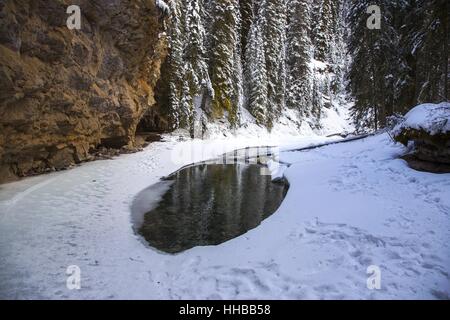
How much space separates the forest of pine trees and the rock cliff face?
19.8ft

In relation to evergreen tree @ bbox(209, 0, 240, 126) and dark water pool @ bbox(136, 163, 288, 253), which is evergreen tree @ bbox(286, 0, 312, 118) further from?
dark water pool @ bbox(136, 163, 288, 253)

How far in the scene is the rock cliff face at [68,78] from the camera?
10523mm

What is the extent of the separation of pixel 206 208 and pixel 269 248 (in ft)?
14.7

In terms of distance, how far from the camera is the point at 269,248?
6.10 m

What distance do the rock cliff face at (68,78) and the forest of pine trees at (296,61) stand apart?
6.03 meters

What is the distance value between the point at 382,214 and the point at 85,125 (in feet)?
44.2

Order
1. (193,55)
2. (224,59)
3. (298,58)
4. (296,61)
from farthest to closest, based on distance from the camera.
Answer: (298,58) → (296,61) → (224,59) → (193,55)

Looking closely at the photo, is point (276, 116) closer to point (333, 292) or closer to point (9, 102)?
point (9, 102)

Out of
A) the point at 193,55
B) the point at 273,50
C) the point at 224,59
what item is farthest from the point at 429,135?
the point at 273,50

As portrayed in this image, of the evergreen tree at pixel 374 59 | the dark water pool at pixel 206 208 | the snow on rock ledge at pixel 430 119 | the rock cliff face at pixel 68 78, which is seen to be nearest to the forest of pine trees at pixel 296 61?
the evergreen tree at pixel 374 59

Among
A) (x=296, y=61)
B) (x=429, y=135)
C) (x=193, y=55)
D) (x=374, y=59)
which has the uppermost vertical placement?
(x=296, y=61)

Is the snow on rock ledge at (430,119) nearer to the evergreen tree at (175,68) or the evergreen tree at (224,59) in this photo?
the evergreen tree at (175,68)

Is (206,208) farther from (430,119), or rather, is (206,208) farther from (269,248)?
(430,119)
